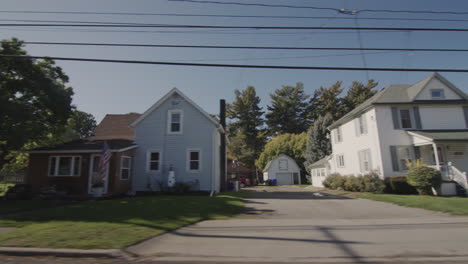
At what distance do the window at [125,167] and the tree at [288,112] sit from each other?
41371mm

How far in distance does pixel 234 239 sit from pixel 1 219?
8591 mm

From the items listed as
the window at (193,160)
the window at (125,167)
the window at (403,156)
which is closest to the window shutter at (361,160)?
the window at (403,156)

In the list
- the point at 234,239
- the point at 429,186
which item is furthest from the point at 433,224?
the point at 429,186

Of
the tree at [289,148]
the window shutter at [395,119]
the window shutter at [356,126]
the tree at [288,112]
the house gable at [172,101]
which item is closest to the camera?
the house gable at [172,101]

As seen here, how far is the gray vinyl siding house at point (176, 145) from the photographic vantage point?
57.1 feet

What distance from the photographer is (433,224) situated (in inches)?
297

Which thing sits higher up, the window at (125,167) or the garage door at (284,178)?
the window at (125,167)

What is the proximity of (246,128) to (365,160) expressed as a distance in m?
35.4

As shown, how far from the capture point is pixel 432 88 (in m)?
19.5

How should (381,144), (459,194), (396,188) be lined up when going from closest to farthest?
(459,194), (396,188), (381,144)

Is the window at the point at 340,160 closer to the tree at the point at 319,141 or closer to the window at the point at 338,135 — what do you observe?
the window at the point at 338,135

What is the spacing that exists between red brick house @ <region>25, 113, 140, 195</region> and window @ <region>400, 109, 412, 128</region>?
2083cm

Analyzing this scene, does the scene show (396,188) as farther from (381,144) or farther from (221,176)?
(221,176)

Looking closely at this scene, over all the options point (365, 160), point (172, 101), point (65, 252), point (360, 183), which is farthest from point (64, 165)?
point (365, 160)
